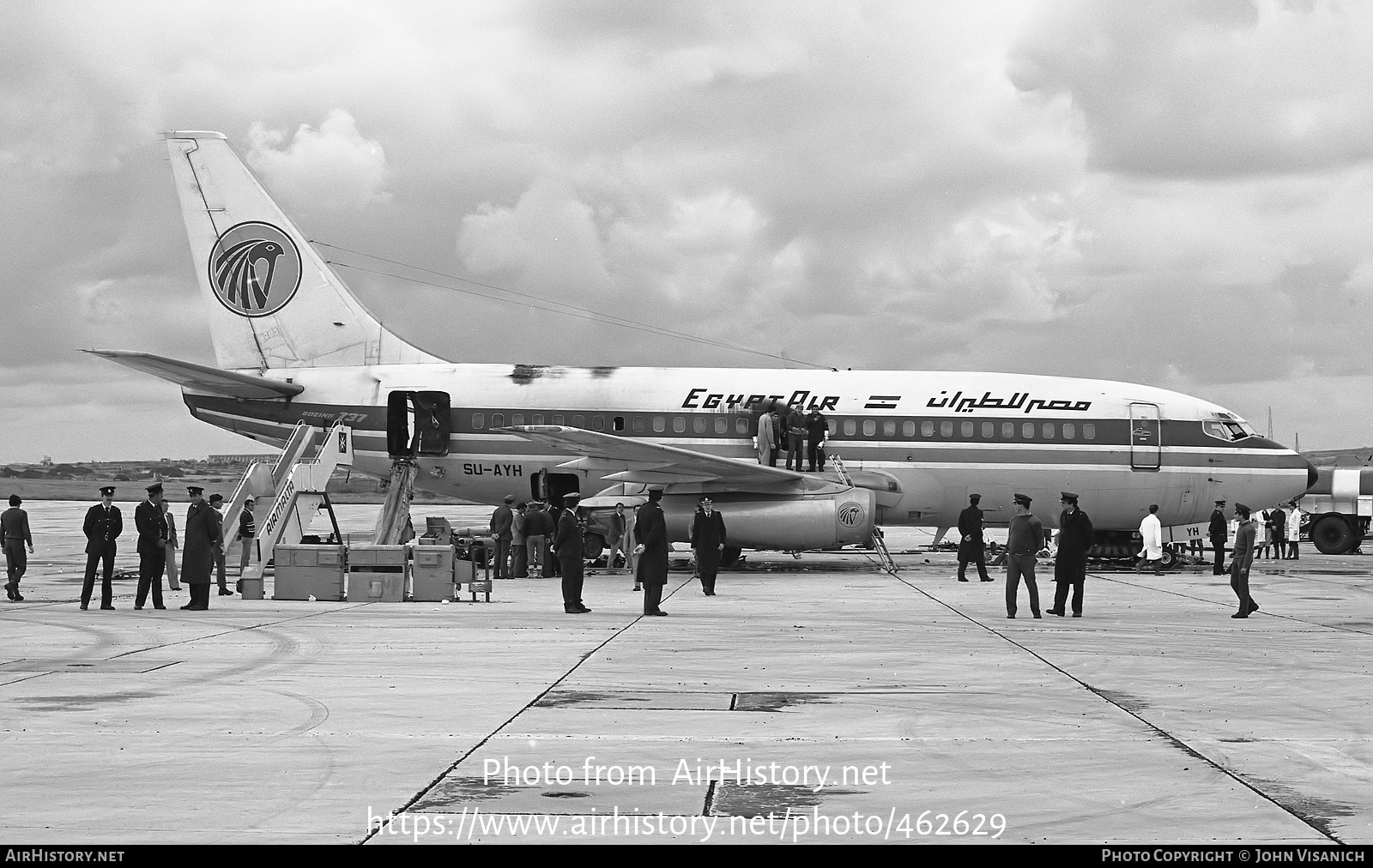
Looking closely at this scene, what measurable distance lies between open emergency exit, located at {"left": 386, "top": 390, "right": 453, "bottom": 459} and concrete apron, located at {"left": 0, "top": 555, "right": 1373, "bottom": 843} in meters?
11.2

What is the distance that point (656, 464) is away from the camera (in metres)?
25.5

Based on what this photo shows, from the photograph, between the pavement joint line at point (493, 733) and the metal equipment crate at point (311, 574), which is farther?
the metal equipment crate at point (311, 574)

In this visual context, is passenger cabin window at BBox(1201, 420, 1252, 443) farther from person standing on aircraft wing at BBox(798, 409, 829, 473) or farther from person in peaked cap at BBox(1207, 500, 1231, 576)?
person standing on aircraft wing at BBox(798, 409, 829, 473)

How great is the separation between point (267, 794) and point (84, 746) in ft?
5.91

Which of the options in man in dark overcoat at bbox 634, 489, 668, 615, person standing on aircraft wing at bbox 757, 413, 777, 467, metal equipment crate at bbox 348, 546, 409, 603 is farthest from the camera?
person standing on aircraft wing at bbox 757, 413, 777, 467

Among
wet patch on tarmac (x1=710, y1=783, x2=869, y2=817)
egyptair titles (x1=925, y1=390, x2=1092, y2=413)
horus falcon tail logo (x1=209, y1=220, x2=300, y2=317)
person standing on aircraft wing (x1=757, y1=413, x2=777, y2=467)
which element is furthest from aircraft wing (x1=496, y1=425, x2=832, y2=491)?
wet patch on tarmac (x1=710, y1=783, x2=869, y2=817)

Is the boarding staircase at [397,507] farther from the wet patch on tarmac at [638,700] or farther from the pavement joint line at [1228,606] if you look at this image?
the wet patch on tarmac at [638,700]

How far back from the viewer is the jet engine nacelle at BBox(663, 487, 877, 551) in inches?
984

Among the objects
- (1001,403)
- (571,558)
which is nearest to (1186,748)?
(571,558)

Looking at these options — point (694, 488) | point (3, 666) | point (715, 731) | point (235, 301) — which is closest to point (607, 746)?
point (715, 731)

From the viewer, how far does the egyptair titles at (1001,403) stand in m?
26.8

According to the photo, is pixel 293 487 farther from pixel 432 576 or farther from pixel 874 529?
pixel 874 529

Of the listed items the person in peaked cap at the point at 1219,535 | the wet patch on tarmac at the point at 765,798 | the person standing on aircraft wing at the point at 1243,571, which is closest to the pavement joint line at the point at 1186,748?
the wet patch on tarmac at the point at 765,798

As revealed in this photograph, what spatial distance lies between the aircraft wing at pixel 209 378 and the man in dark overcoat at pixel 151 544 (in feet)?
22.4
